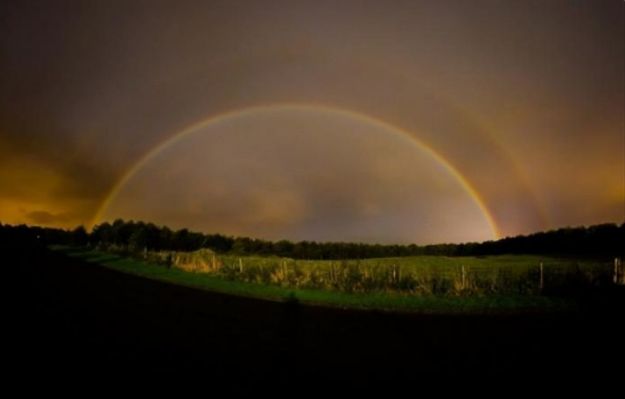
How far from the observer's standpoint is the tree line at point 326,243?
134 metres

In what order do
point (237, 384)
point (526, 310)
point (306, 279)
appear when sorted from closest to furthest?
point (237, 384) < point (526, 310) < point (306, 279)

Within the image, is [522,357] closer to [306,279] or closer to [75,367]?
[75,367]

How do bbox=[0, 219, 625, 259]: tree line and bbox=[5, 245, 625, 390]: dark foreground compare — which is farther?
bbox=[0, 219, 625, 259]: tree line

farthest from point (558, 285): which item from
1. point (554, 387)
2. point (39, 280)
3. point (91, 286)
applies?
point (39, 280)

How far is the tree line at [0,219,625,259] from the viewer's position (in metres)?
134

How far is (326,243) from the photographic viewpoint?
573ft

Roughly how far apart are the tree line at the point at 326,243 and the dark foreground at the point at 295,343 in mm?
116306

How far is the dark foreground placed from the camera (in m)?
8.91

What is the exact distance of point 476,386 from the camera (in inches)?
331

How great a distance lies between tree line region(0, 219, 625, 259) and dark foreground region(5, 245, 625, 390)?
11631 cm

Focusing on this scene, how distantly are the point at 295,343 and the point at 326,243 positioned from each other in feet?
534

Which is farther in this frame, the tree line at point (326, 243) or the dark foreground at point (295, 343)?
the tree line at point (326, 243)

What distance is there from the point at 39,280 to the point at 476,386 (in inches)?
882

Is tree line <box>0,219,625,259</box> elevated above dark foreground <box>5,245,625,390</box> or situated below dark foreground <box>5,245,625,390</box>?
above
